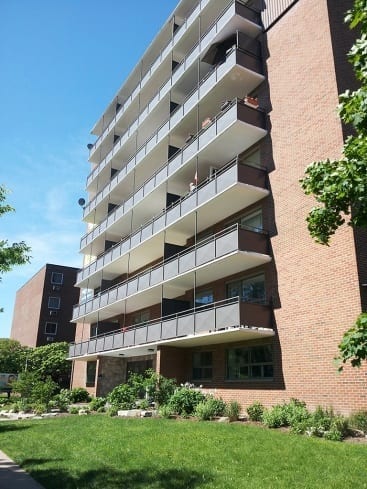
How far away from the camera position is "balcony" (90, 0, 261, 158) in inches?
881

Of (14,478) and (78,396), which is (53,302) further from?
(14,478)

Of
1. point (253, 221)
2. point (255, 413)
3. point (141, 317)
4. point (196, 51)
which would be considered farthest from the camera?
point (141, 317)

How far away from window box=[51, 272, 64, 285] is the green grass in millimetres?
53165

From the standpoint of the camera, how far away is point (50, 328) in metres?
63.6

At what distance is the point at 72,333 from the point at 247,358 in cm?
4888

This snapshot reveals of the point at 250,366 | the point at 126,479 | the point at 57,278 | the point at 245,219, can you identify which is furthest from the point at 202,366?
the point at 57,278

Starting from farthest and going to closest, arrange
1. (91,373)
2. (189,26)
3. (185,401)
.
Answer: (91,373) → (189,26) → (185,401)

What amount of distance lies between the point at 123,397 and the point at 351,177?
60.2 feet

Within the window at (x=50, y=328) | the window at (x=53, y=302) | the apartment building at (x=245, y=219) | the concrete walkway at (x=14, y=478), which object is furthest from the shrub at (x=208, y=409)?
the window at (x=53, y=302)

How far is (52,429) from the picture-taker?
1633 cm

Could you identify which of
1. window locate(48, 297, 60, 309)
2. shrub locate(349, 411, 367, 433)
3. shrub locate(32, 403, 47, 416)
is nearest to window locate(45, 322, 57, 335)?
window locate(48, 297, 60, 309)

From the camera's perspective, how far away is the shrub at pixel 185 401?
18281 millimetres

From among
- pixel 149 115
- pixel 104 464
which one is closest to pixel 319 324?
pixel 104 464

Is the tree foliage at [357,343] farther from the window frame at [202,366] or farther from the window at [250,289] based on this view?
the window frame at [202,366]
